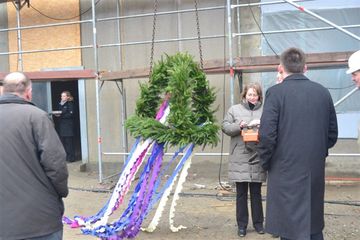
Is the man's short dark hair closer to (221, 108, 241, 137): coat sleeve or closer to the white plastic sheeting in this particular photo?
(221, 108, 241, 137): coat sleeve

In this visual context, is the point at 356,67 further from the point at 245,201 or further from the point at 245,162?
Result: the point at 245,201

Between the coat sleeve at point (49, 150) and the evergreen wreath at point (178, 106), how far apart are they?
188cm

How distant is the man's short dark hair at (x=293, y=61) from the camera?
3.59 meters

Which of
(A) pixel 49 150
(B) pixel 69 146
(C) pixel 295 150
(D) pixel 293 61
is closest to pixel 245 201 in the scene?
(C) pixel 295 150

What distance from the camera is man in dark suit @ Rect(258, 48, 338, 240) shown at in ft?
11.4

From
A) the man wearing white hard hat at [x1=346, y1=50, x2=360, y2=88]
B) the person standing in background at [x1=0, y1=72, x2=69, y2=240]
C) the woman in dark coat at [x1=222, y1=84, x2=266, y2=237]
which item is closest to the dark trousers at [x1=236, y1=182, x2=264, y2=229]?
the woman in dark coat at [x1=222, y1=84, x2=266, y2=237]

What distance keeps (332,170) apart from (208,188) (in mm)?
2170

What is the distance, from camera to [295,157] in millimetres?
3475

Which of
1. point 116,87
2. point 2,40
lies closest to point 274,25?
point 116,87

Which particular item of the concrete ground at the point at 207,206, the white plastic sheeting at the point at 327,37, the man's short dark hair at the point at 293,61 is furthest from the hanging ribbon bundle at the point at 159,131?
the white plastic sheeting at the point at 327,37

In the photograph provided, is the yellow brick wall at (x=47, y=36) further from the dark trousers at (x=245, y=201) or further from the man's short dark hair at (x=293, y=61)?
the man's short dark hair at (x=293, y=61)

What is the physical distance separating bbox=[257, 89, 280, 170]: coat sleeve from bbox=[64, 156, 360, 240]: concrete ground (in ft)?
6.12

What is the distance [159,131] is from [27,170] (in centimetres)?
201

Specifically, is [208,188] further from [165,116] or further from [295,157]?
[295,157]
